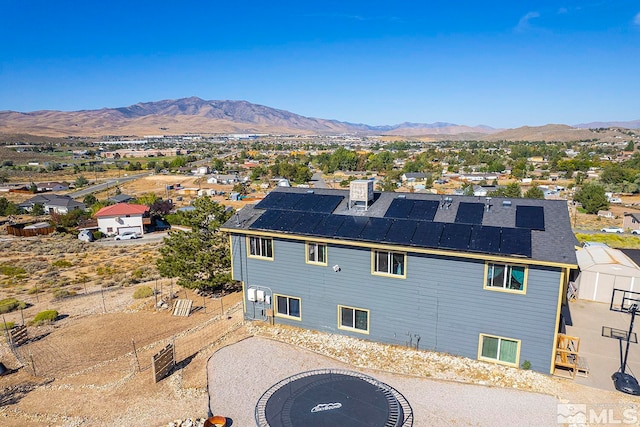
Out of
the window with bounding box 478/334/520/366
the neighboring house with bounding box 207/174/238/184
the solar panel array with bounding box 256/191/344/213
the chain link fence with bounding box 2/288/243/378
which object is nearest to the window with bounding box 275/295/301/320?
the chain link fence with bounding box 2/288/243/378

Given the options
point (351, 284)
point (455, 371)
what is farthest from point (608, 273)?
point (351, 284)

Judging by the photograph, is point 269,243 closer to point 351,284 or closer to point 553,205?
point 351,284

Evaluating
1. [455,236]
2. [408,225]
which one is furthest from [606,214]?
[408,225]

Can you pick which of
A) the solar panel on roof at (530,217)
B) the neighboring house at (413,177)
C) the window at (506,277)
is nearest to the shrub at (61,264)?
the window at (506,277)

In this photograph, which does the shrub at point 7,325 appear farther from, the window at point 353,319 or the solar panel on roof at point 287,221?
the window at point 353,319

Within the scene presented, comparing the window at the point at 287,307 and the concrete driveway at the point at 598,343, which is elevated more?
the window at the point at 287,307

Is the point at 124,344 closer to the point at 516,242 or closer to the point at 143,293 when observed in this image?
the point at 143,293
